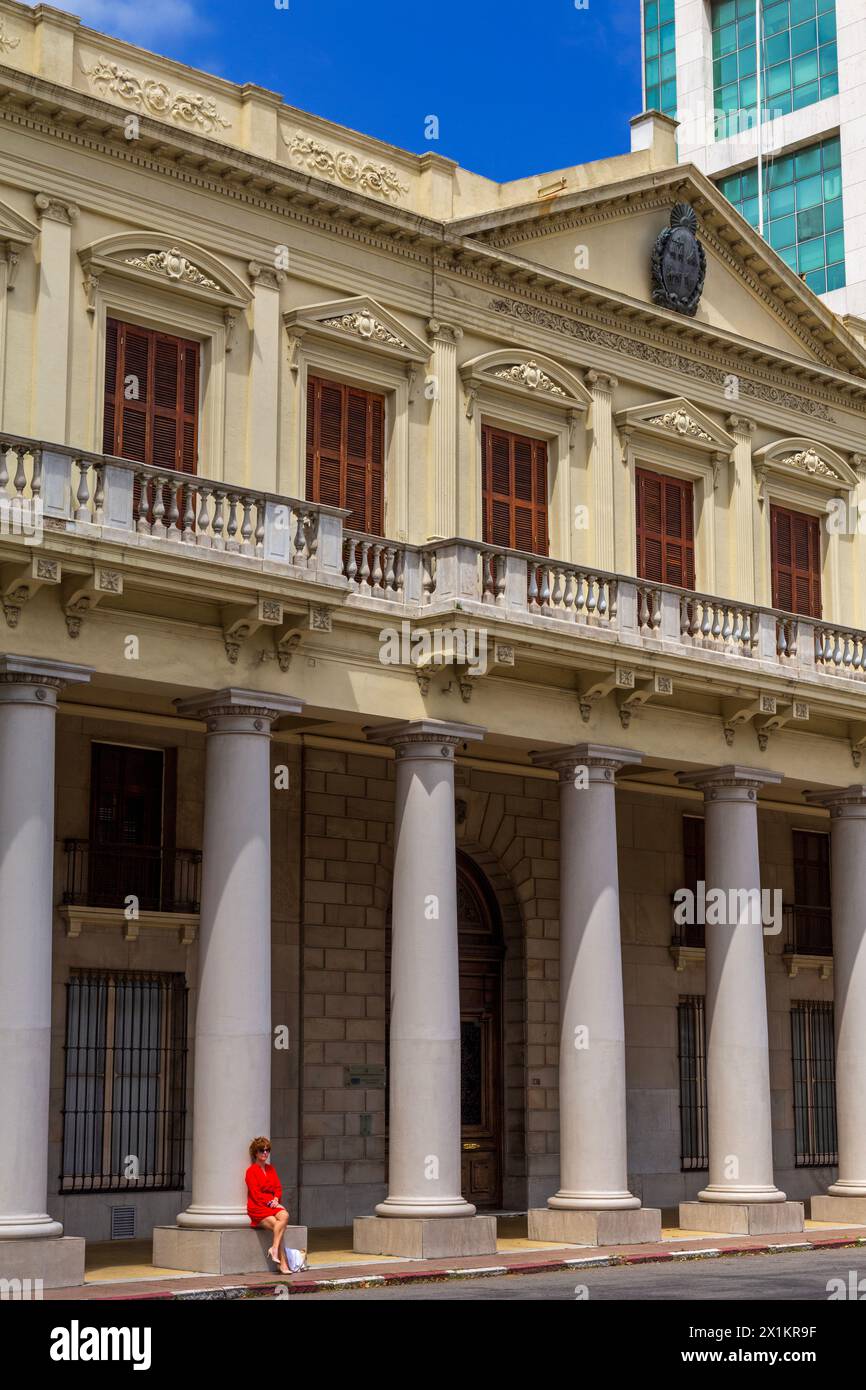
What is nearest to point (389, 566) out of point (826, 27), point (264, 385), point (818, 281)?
point (264, 385)

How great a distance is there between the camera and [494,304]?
85.3 ft

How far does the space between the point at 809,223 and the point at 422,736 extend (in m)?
29.9

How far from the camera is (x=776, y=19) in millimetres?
50375

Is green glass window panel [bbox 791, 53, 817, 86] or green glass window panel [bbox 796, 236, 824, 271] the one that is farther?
green glass window panel [bbox 791, 53, 817, 86]

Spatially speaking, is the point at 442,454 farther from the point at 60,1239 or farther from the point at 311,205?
the point at 60,1239

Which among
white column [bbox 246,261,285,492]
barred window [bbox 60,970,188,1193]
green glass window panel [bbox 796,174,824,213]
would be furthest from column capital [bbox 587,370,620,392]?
green glass window panel [bbox 796,174,824,213]

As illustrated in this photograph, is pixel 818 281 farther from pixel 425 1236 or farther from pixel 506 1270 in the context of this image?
pixel 506 1270

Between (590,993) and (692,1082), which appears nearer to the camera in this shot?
(590,993)

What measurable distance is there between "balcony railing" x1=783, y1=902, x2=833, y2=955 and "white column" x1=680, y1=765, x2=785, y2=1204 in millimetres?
5569

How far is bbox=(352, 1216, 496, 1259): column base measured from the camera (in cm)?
2138

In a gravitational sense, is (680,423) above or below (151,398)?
above

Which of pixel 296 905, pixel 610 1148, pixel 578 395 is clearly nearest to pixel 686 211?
pixel 578 395

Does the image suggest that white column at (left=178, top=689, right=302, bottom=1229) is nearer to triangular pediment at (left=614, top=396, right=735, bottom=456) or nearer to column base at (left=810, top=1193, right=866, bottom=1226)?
triangular pediment at (left=614, top=396, right=735, bottom=456)

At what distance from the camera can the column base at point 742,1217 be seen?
82.1 ft
